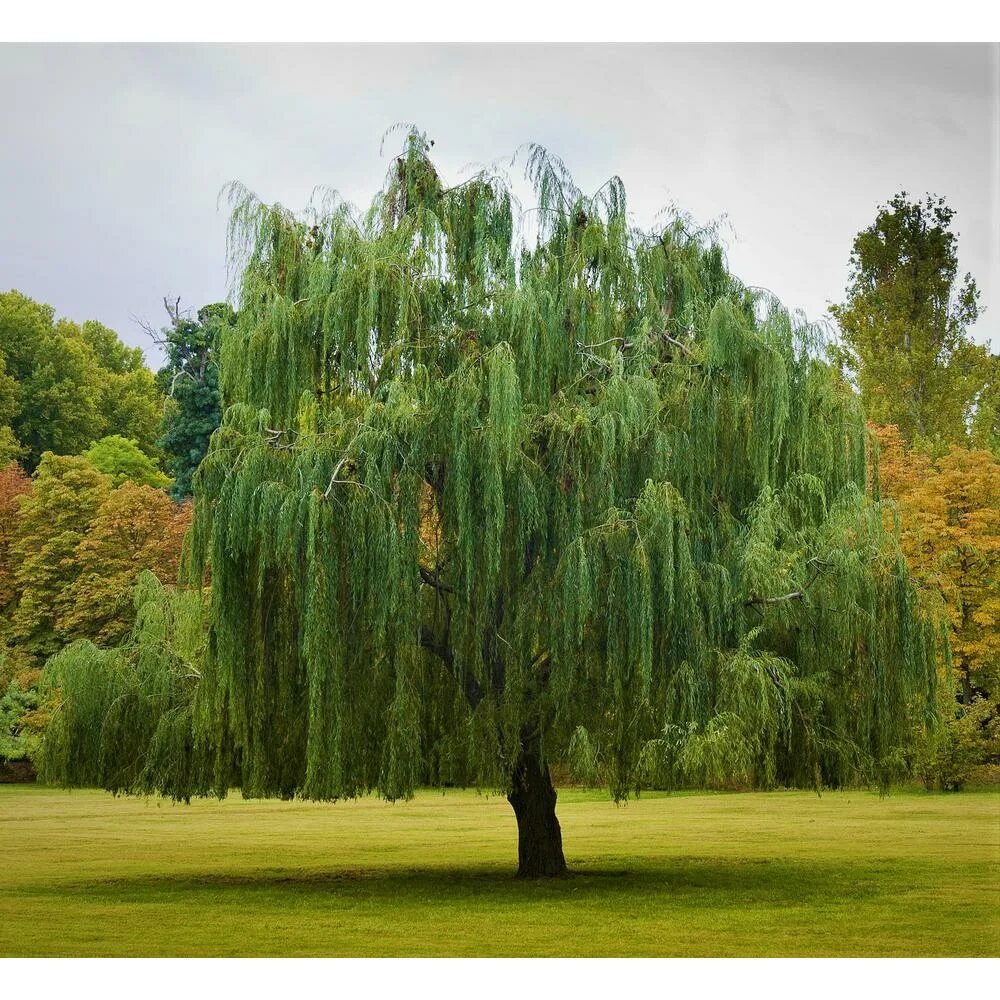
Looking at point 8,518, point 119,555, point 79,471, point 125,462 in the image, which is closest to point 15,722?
point 8,518

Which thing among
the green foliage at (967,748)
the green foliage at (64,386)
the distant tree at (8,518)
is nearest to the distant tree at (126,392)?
the green foliage at (64,386)

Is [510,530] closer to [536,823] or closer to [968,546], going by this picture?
[536,823]

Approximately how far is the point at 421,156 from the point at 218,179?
1708mm

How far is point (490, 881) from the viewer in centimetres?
1095

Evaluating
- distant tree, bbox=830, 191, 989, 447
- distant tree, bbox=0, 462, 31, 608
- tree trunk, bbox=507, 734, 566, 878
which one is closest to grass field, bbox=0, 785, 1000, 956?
tree trunk, bbox=507, 734, 566, 878

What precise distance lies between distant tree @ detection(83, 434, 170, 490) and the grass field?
3.19m

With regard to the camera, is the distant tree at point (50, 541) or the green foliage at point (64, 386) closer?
the green foliage at point (64, 386)

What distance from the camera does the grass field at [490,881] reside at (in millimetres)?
8945

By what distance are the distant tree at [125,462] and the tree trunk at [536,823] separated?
18.7 ft

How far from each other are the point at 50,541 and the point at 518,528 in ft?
19.8

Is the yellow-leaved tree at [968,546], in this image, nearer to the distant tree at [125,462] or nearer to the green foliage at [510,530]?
the green foliage at [510,530]

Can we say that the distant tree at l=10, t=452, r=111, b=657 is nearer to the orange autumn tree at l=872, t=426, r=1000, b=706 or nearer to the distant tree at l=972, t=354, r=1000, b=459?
the orange autumn tree at l=872, t=426, r=1000, b=706

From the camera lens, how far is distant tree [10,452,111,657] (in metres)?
12.9
